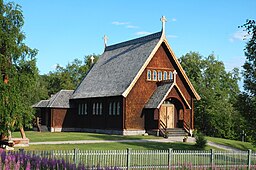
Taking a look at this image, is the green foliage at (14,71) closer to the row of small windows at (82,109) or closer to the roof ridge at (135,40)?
the roof ridge at (135,40)

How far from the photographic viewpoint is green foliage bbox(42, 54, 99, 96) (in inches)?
Result: 3196

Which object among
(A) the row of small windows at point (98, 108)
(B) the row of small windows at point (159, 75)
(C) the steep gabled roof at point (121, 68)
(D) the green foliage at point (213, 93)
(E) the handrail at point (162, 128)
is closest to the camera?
(E) the handrail at point (162, 128)

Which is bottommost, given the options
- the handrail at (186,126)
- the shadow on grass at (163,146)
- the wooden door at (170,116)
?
the shadow on grass at (163,146)

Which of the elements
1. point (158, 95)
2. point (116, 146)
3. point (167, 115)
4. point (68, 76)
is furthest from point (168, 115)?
point (68, 76)

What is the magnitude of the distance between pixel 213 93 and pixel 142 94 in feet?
79.6

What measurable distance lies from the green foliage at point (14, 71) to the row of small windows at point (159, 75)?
54.9ft

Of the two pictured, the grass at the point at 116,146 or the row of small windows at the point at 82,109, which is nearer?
the grass at the point at 116,146

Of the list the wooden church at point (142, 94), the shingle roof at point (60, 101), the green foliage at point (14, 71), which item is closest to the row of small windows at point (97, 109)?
the wooden church at point (142, 94)

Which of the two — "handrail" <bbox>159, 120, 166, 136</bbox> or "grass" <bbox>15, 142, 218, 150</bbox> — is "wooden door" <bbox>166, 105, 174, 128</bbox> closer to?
"handrail" <bbox>159, 120, 166, 136</bbox>

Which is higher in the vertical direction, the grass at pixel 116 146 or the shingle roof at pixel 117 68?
the shingle roof at pixel 117 68

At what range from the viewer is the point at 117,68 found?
46.6 m

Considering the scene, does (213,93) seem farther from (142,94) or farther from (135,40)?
(142,94)

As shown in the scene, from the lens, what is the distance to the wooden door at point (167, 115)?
4275 centimetres

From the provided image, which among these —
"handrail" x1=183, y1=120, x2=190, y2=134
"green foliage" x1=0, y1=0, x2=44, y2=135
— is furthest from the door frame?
"green foliage" x1=0, y1=0, x2=44, y2=135
